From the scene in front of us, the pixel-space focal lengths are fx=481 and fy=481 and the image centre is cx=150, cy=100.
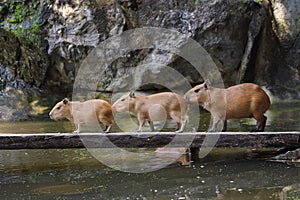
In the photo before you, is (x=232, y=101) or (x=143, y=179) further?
(x=232, y=101)

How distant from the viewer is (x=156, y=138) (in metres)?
5.19

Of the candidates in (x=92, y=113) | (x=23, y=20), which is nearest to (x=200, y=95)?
(x=92, y=113)

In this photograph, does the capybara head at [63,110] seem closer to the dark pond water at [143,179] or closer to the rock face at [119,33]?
the dark pond water at [143,179]

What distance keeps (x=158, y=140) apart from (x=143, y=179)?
61cm

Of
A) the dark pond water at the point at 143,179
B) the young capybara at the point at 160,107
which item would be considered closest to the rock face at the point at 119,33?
the young capybara at the point at 160,107

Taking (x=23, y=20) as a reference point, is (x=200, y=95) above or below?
below

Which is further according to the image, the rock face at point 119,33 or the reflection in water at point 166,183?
the rock face at point 119,33

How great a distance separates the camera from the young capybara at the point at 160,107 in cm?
573

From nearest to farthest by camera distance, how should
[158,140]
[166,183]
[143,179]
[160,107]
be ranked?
[166,183]
[143,179]
[158,140]
[160,107]

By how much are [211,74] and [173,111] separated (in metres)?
4.45

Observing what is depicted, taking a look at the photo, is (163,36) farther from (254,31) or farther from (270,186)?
(270,186)

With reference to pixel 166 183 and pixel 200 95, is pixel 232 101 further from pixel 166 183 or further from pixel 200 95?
pixel 166 183

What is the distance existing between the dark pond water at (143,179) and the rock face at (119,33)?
4364mm

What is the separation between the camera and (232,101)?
18.9 ft
